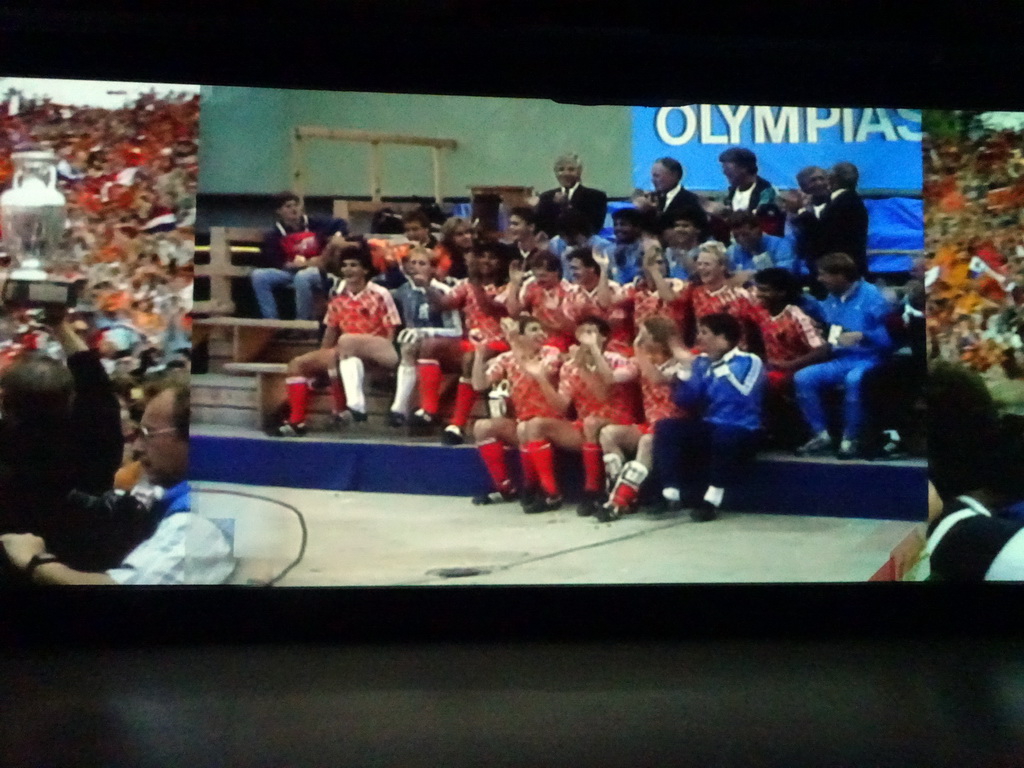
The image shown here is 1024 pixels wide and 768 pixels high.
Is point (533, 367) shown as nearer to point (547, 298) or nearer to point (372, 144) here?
point (547, 298)

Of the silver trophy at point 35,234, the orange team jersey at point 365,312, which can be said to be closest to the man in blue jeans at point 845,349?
the orange team jersey at point 365,312

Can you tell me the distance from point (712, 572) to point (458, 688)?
95 cm

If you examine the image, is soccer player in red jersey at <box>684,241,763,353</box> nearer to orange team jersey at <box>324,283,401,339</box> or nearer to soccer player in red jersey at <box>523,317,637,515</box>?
soccer player in red jersey at <box>523,317,637,515</box>

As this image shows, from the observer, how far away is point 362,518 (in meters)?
3.02

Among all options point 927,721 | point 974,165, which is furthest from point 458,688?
point 974,165

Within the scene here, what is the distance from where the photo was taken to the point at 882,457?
123 inches

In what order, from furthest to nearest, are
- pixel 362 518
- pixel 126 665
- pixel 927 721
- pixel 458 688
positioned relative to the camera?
1. pixel 362 518
2. pixel 126 665
3. pixel 458 688
4. pixel 927 721

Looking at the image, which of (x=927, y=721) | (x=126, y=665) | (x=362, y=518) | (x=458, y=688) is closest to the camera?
(x=927, y=721)

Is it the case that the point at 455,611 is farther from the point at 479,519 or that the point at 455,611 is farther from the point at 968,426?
the point at 968,426

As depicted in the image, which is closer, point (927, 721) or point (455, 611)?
point (927, 721)

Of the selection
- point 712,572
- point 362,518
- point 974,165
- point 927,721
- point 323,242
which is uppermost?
point 974,165

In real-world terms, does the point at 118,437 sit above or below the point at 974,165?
below

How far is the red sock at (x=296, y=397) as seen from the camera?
304 centimetres

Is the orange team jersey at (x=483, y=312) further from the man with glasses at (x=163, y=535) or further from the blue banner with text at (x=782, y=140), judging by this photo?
the man with glasses at (x=163, y=535)
